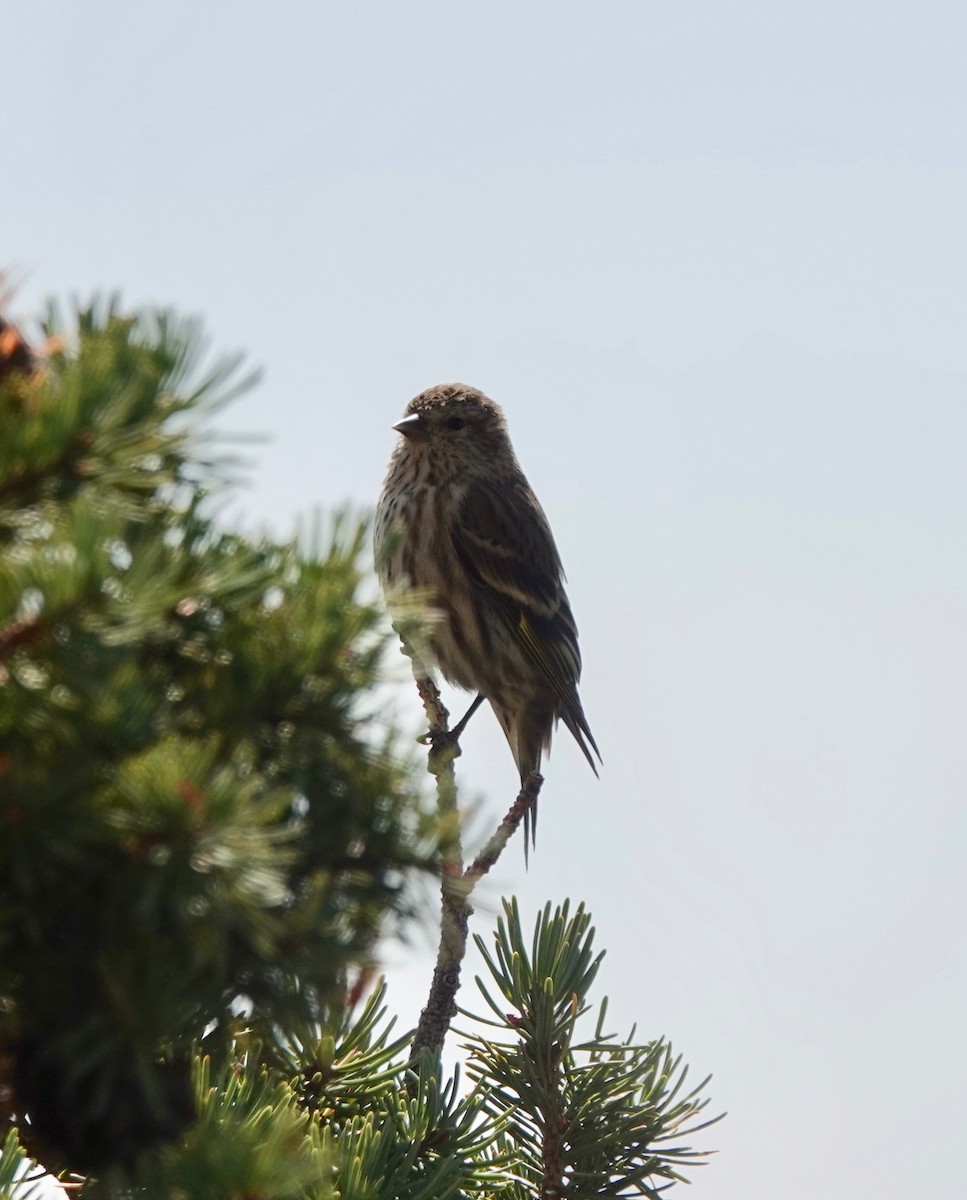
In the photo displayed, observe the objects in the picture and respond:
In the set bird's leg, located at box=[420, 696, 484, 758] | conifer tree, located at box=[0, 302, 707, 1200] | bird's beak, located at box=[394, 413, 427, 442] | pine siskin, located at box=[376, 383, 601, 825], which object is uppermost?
bird's beak, located at box=[394, 413, 427, 442]

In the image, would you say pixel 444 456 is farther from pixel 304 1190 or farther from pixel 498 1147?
pixel 304 1190

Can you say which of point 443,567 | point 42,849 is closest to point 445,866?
point 42,849

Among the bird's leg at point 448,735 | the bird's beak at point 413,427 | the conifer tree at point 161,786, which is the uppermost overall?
the bird's beak at point 413,427

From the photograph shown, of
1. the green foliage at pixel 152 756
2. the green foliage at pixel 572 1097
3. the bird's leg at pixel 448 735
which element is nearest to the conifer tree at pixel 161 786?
Result: the green foliage at pixel 152 756

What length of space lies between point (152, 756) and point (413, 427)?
5.03m

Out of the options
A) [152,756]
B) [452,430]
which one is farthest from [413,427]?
[152,756]

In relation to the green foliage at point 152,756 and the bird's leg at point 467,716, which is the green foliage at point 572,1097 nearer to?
the green foliage at point 152,756

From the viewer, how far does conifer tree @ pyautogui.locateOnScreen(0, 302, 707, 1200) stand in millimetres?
1130

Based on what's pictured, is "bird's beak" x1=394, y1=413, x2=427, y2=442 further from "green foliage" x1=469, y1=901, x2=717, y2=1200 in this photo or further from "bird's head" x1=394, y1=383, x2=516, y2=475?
"green foliage" x1=469, y1=901, x2=717, y2=1200

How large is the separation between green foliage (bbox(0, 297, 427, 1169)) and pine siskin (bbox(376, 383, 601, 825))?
4151 mm

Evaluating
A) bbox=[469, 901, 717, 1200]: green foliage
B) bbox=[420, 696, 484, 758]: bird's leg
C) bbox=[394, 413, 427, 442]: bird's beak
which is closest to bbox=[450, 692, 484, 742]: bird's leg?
bbox=[420, 696, 484, 758]: bird's leg

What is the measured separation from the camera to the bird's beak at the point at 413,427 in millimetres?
6000

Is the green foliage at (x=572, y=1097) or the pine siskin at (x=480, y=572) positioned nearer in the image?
the green foliage at (x=572, y=1097)

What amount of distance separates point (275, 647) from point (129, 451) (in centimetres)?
22
